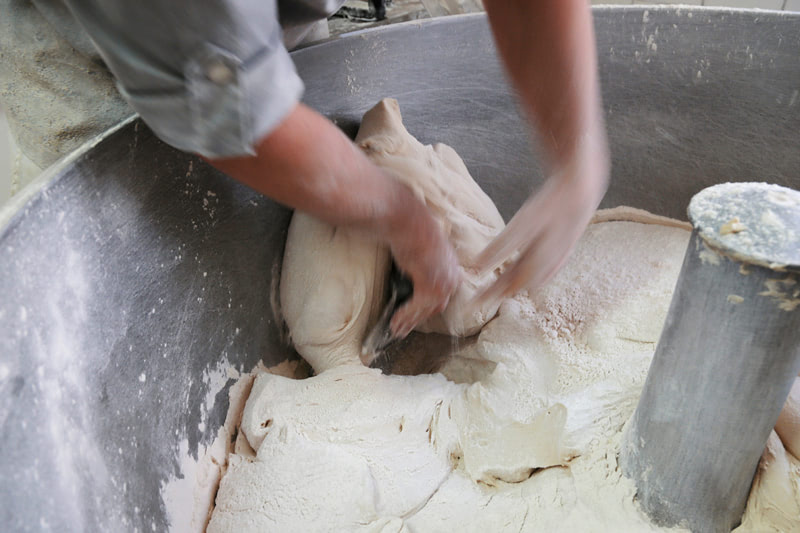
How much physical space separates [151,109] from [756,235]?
546 millimetres

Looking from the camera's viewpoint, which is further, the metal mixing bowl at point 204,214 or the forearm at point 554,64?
the forearm at point 554,64

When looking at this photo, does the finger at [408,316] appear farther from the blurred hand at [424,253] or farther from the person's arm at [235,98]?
the person's arm at [235,98]

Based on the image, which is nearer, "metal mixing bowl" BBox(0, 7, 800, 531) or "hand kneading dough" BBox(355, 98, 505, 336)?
"metal mixing bowl" BBox(0, 7, 800, 531)

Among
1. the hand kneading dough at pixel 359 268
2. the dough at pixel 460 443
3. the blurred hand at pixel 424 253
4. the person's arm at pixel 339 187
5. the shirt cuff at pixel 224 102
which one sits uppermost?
the shirt cuff at pixel 224 102

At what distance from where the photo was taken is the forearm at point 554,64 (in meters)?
0.78

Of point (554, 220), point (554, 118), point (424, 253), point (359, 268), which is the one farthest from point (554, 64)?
point (359, 268)

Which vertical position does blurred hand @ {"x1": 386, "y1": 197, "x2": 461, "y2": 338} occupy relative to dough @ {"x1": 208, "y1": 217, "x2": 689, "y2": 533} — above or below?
above

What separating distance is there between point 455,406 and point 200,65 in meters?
0.63

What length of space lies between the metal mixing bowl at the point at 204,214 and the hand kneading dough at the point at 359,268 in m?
0.06

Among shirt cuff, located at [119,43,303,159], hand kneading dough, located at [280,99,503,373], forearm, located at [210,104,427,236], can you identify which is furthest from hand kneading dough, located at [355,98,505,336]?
shirt cuff, located at [119,43,303,159]

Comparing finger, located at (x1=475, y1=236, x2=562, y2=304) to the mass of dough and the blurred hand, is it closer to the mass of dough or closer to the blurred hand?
the blurred hand

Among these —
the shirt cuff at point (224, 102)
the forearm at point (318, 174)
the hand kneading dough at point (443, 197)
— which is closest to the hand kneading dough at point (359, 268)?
the hand kneading dough at point (443, 197)

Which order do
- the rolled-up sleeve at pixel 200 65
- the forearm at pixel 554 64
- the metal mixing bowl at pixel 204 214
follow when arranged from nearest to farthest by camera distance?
1. the rolled-up sleeve at pixel 200 65
2. the metal mixing bowl at pixel 204 214
3. the forearm at pixel 554 64

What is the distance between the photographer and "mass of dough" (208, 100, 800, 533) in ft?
2.59
